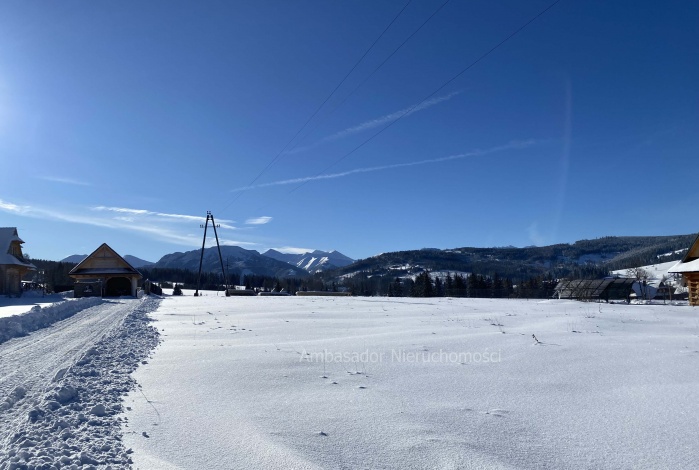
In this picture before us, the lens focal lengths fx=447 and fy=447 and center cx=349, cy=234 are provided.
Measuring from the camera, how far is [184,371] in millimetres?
6668

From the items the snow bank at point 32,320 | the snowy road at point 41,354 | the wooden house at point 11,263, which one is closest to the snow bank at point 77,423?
the snowy road at point 41,354

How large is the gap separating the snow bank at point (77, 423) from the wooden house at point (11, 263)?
3462 cm

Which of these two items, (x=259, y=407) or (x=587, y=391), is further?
(x=587, y=391)

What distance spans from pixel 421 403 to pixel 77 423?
3579mm

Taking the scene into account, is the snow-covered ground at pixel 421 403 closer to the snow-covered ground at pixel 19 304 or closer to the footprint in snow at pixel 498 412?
the footprint in snow at pixel 498 412

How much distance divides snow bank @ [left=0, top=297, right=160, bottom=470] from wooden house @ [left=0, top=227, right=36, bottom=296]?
34.6 m

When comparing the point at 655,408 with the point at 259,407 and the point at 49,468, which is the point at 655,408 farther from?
the point at 49,468

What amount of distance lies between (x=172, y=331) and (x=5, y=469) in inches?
342

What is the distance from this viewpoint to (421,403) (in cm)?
511

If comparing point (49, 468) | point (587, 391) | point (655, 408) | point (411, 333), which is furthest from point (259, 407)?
point (411, 333)

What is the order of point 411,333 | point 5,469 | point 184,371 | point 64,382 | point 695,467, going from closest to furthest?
point 5,469
point 695,467
point 64,382
point 184,371
point 411,333

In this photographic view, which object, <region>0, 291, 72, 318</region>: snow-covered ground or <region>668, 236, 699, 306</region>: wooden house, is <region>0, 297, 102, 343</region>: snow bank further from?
<region>668, 236, 699, 306</region>: wooden house

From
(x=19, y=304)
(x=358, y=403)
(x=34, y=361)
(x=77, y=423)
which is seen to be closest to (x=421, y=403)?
(x=358, y=403)

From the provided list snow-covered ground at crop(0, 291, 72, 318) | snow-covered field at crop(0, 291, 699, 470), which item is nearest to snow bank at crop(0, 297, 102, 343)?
snow-covered ground at crop(0, 291, 72, 318)
